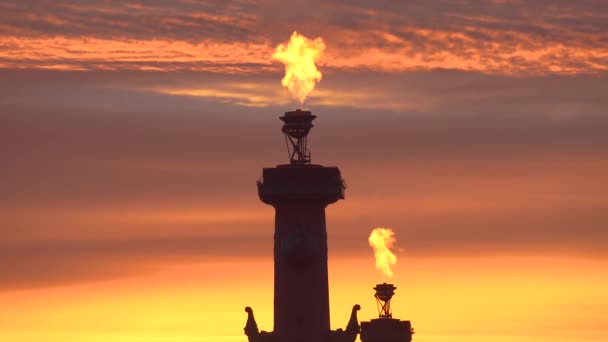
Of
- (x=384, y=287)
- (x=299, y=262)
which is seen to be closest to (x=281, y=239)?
(x=299, y=262)

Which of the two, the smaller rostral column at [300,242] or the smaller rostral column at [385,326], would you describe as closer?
the smaller rostral column at [300,242]

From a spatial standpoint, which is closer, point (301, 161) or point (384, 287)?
point (301, 161)

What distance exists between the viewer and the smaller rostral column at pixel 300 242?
131 metres

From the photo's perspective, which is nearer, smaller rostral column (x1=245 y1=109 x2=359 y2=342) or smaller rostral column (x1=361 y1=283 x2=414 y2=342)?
smaller rostral column (x1=245 y1=109 x2=359 y2=342)

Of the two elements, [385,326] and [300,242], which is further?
[385,326]

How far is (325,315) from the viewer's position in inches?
5202

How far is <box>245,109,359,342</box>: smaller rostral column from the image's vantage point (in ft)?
430

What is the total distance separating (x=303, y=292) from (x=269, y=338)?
326 centimetres

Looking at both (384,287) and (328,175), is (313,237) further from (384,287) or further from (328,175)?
(384,287)

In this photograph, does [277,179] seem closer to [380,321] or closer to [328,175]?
[328,175]

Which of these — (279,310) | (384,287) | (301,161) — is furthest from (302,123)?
(384,287)

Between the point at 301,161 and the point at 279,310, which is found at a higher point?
the point at 301,161

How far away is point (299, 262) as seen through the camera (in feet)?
431

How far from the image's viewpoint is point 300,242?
13088cm
